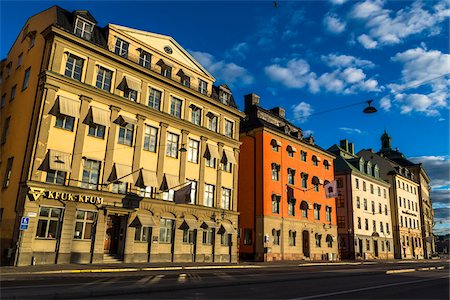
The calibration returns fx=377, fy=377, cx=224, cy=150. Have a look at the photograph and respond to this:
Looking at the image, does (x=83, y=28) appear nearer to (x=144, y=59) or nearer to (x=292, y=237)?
(x=144, y=59)

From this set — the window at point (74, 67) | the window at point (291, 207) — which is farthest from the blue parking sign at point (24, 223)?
the window at point (291, 207)

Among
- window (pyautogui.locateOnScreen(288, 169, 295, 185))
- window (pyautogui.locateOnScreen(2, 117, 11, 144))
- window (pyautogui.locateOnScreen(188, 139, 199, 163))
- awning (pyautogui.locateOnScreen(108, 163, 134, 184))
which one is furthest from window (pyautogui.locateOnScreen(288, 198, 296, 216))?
window (pyautogui.locateOnScreen(2, 117, 11, 144))

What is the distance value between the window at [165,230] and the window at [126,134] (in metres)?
7.06

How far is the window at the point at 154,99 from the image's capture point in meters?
32.7

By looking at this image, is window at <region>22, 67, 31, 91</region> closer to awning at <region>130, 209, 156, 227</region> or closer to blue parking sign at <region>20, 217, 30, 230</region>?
blue parking sign at <region>20, 217, 30, 230</region>

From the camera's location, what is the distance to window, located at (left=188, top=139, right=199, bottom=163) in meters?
35.1

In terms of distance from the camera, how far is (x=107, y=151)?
28.5 metres

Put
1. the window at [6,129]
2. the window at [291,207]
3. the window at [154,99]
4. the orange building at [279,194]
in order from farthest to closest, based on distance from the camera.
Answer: the window at [291,207], the orange building at [279,194], the window at [154,99], the window at [6,129]

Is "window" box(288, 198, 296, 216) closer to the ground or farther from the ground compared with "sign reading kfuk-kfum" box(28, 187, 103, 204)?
farther from the ground

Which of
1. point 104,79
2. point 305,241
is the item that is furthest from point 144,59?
point 305,241

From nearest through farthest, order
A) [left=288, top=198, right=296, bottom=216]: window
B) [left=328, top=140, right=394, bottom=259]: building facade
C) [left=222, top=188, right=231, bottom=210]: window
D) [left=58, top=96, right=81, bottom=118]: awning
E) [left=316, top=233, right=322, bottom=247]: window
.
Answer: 1. [left=58, top=96, right=81, bottom=118]: awning
2. [left=222, top=188, right=231, bottom=210]: window
3. [left=288, top=198, right=296, bottom=216]: window
4. [left=316, top=233, right=322, bottom=247]: window
5. [left=328, top=140, right=394, bottom=259]: building facade

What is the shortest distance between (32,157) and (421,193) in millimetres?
85207

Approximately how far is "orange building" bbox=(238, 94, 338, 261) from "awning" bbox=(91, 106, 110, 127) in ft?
65.6

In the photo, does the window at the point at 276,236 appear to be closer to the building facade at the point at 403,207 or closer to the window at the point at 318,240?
the window at the point at 318,240
